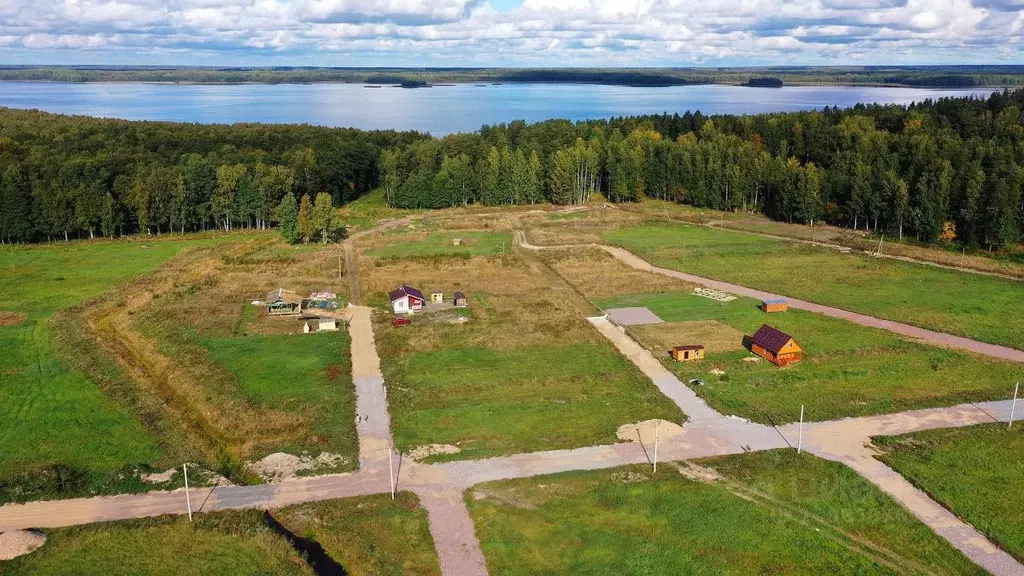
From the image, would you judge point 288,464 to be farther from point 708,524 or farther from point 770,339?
point 770,339

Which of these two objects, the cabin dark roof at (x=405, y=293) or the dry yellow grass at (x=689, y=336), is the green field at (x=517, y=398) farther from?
the cabin dark roof at (x=405, y=293)

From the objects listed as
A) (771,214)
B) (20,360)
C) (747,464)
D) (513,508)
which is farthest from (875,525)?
(771,214)

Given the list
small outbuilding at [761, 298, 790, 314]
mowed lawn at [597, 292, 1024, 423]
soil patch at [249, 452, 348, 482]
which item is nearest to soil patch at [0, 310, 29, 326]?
soil patch at [249, 452, 348, 482]

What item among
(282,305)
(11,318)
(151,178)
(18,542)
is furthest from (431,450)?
(151,178)

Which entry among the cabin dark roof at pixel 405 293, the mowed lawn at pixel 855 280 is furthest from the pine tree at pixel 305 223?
the mowed lawn at pixel 855 280

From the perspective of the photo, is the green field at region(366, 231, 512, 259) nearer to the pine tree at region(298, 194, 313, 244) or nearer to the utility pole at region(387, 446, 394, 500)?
the pine tree at region(298, 194, 313, 244)
